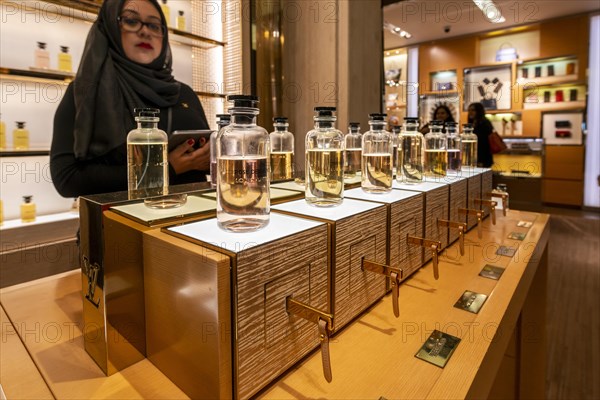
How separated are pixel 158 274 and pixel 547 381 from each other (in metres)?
2.18

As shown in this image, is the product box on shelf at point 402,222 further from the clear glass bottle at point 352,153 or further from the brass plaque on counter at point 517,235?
the brass plaque on counter at point 517,235

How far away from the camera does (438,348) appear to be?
0.66 m

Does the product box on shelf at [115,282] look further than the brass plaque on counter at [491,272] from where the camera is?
No

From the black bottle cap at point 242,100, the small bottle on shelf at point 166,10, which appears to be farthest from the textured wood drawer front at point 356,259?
the small bottle on shelf at point 166,10

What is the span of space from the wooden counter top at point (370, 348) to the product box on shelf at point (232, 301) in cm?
4

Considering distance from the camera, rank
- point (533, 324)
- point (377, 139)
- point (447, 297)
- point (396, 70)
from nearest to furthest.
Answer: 1. point (447, 297)
2. point (377, 139)
3. point (533, 324)
4. point (396, 70)

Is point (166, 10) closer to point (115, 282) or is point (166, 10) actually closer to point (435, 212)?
point (435, 212)

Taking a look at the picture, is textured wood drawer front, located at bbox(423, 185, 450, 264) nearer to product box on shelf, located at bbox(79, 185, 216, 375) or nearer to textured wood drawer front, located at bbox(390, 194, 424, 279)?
textured wood drawer front, located at bbox(390, 194, 424, 279)

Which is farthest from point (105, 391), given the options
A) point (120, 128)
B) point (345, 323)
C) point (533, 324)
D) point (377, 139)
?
point (533, 324)

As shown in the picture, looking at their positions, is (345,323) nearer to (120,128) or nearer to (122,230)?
(122,230)

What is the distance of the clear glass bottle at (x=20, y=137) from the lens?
78.6 inches

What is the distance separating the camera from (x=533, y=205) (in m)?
3.24

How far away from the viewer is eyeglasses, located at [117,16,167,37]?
1330 mm

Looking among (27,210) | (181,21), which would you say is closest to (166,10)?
(181,21)
